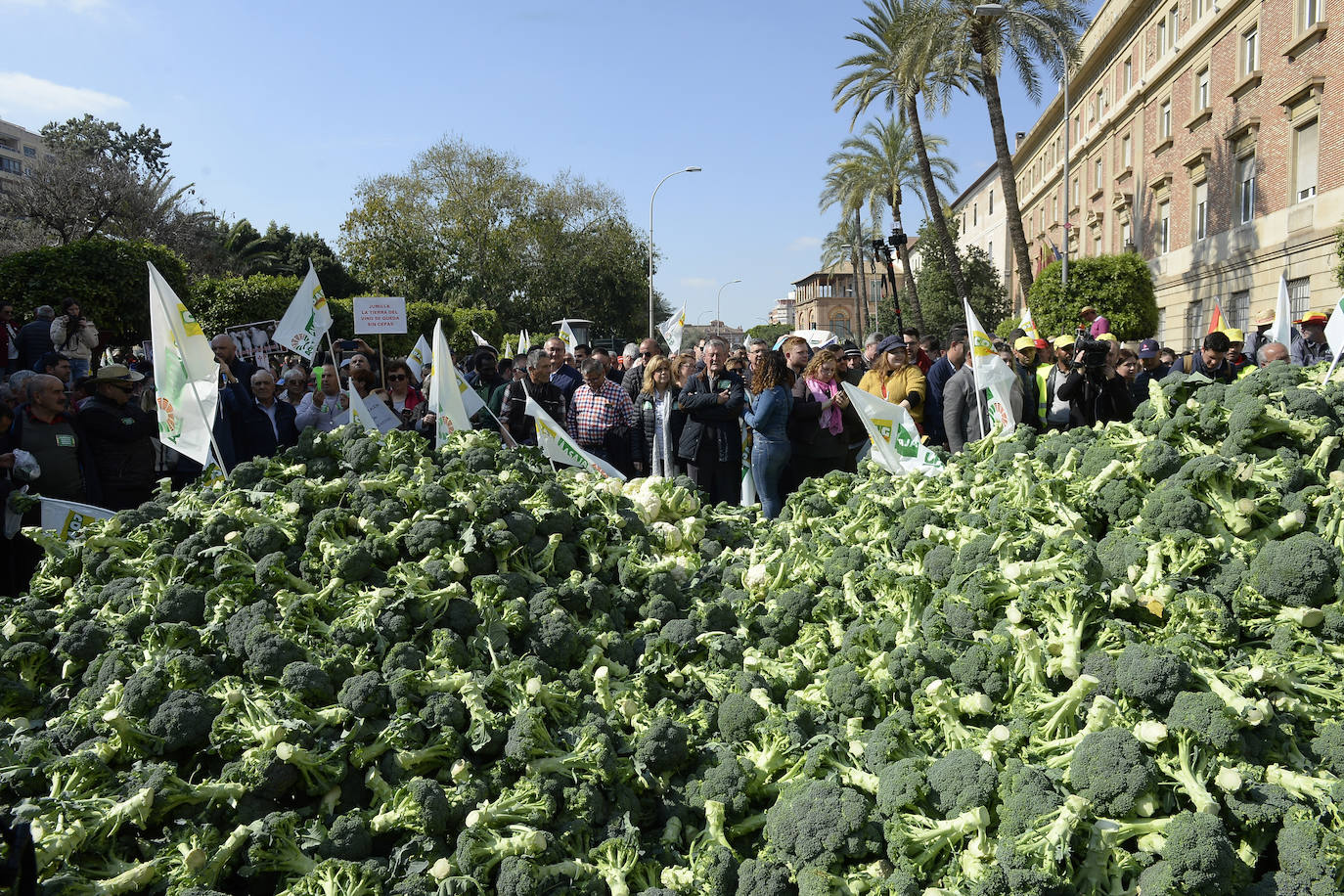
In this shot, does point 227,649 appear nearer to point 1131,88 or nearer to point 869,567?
point 869,567

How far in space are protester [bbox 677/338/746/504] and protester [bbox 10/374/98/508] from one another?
4.85 m

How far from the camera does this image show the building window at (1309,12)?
22958 mm

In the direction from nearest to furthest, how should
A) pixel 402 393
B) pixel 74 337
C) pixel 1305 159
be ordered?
pixel 402 393, pixel 74 337, pixel 1305 159

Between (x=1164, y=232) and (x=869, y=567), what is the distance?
122ft

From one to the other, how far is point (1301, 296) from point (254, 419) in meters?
26.2

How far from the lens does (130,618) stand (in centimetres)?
378

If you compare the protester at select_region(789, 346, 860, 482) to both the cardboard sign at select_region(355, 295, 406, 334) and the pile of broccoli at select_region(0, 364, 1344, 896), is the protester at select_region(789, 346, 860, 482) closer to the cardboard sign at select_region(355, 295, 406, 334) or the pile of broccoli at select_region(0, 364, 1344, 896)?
the pile of broccoli at select_region(0, 364, 1344, 896)

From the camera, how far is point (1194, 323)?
32250 mm

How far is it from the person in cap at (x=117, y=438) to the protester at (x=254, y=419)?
71cm

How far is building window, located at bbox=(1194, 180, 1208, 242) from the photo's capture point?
103ft

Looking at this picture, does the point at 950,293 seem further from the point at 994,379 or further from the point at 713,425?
the point at 994,379

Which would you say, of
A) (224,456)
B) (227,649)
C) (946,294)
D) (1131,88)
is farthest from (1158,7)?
(227,649)

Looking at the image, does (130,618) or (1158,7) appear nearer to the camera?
(130,618)

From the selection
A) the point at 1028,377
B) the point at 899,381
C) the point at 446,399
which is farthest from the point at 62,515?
the point at 1028,377
